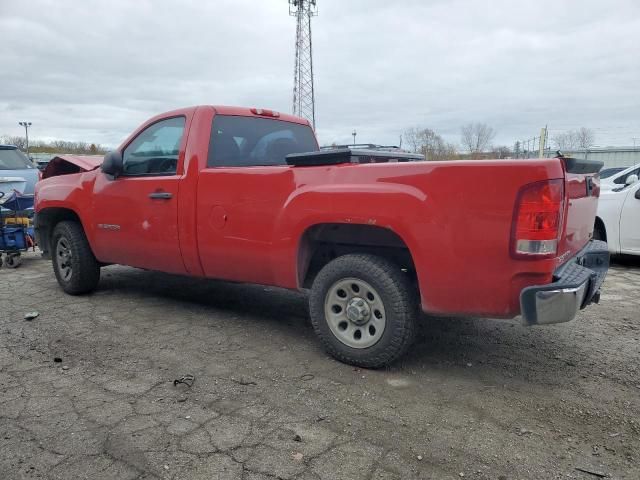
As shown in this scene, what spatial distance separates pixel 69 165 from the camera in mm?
5605

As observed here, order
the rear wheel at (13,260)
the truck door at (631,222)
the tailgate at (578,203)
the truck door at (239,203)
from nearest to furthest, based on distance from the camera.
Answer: the tailgate at (578,203) → the truck door at (239,203) → the truck door at (631,222) → the rear wheel at (13,260)

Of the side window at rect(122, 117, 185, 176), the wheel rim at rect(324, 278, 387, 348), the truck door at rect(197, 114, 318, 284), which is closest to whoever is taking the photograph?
the wheel rim at rect(324, 278, 387, 348)

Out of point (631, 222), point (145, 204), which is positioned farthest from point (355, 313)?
point (631, 222)

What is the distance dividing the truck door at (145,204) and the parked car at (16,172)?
4.82 metres

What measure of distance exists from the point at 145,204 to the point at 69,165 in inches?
68.6

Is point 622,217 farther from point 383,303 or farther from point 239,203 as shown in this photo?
point 239,203

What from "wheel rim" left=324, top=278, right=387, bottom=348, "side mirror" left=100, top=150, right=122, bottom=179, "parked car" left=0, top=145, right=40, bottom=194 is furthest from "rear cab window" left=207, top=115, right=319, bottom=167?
"parked car" left=0, top=145, right=40, bottom=194

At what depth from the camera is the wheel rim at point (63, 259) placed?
5363mm

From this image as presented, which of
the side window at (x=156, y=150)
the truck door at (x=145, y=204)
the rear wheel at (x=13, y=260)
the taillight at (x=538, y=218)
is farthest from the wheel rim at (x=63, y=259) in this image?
the taillight at (x=538, y=218)

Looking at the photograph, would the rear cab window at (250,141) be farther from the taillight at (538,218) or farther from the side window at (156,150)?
the taillight at (538,218)

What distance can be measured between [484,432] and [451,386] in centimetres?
56

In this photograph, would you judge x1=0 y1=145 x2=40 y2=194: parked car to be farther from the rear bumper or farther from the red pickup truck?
the rear bumper

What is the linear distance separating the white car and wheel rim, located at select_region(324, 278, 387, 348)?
207 inches

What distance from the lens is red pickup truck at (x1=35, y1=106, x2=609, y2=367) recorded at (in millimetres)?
2795
